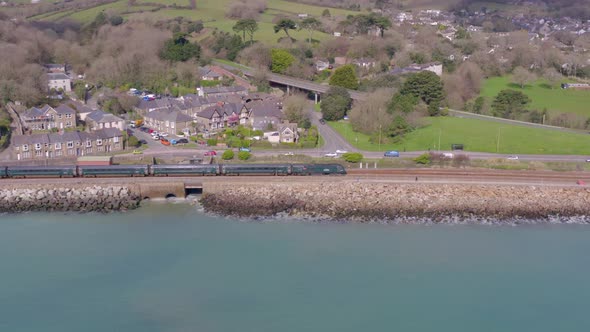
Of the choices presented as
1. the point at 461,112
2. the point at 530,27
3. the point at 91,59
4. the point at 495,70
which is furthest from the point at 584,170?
the point at 530,27

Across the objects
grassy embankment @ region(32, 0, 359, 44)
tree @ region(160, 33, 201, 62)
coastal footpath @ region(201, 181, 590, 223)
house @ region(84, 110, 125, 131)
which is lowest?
coastal footpath @ region(201, 181, 590, 223)

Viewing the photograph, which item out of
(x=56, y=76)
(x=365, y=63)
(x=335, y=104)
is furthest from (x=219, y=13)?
(x=335, y=104)

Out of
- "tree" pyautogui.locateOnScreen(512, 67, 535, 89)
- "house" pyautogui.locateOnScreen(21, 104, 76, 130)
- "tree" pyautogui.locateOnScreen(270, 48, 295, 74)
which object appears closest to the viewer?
"house" pyautogui.locateOnScreen(21, 104, 76, 130)

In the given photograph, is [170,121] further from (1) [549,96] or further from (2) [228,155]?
(1) [549,96]

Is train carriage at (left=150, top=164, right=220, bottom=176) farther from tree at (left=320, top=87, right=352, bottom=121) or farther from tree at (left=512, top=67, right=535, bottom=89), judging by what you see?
tree at (left=512, top=67, right=535, bottom=89)

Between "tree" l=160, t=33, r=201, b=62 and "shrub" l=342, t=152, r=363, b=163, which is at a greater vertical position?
"tree" l=160, t=33, r=201, b=62

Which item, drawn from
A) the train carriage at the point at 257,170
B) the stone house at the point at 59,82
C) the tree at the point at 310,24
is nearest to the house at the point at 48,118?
the stone house at the point at 59,82

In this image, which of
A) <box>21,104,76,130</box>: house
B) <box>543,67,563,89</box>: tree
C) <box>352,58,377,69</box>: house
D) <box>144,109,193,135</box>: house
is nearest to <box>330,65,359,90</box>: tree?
<box>352,58,377,69</box>: house

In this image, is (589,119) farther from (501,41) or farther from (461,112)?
(501,41)
